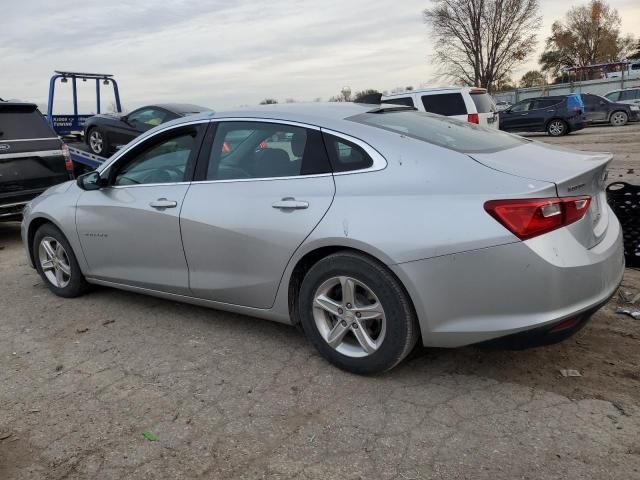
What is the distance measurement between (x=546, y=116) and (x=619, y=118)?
14.1 ft

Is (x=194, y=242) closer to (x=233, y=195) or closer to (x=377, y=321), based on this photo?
(x=233, y=195)

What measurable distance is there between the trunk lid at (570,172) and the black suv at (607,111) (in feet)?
74.9

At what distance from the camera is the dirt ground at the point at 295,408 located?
2561 millimetres

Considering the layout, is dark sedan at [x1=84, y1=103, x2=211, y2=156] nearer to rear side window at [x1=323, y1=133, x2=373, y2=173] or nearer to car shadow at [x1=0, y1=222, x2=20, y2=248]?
car shadow at [x1=0, y1=222, x2=20, y2=248]

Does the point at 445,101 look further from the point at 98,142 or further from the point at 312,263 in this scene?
the point at 312,263

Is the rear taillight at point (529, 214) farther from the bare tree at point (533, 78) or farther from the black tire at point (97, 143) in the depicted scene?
the bare tree at point (533, 78)

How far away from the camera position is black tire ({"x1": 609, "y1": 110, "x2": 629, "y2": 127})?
77.4ft

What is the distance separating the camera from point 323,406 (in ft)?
10.00

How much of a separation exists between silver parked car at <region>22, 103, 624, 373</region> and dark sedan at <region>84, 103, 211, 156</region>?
693 cm

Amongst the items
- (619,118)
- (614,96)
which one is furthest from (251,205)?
(614,96)

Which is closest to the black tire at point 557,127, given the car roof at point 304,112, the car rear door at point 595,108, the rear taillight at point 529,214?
the car rear door at point 595,108

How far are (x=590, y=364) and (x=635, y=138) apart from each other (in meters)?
16.7

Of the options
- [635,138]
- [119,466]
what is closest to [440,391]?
[119,466]

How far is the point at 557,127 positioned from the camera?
21.7m
